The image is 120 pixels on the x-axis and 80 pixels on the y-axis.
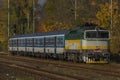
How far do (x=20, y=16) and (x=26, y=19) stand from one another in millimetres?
1513

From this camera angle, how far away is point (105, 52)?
29.9 meters

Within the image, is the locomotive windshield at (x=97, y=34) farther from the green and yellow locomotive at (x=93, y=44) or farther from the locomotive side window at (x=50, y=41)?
the locomotive side window at (x=50, y=41)

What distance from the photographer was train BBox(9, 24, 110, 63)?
2977 centimetres

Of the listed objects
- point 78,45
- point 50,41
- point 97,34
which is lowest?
point 78,45

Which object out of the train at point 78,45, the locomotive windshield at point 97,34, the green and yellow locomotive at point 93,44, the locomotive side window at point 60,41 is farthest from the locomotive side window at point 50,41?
the locomotive windshield at point 97,34

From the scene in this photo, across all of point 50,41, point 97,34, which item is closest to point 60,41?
point 50,41

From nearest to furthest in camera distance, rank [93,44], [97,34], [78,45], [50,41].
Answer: [93,44], [97,34], [78,45], [50,41]

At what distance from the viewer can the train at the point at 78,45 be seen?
29.8 m

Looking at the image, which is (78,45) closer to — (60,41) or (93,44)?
(93,44)

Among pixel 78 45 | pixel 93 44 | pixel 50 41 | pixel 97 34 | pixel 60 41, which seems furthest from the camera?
pixel 50 41

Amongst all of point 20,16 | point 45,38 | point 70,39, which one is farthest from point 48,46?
point 20,16

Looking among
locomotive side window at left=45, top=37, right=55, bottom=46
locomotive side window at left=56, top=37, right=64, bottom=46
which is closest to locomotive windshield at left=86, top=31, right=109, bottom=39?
locomotive side window at left=56, top=37, right=64, bottom=46

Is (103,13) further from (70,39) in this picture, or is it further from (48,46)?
(70,39)

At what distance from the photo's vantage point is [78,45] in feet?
102
